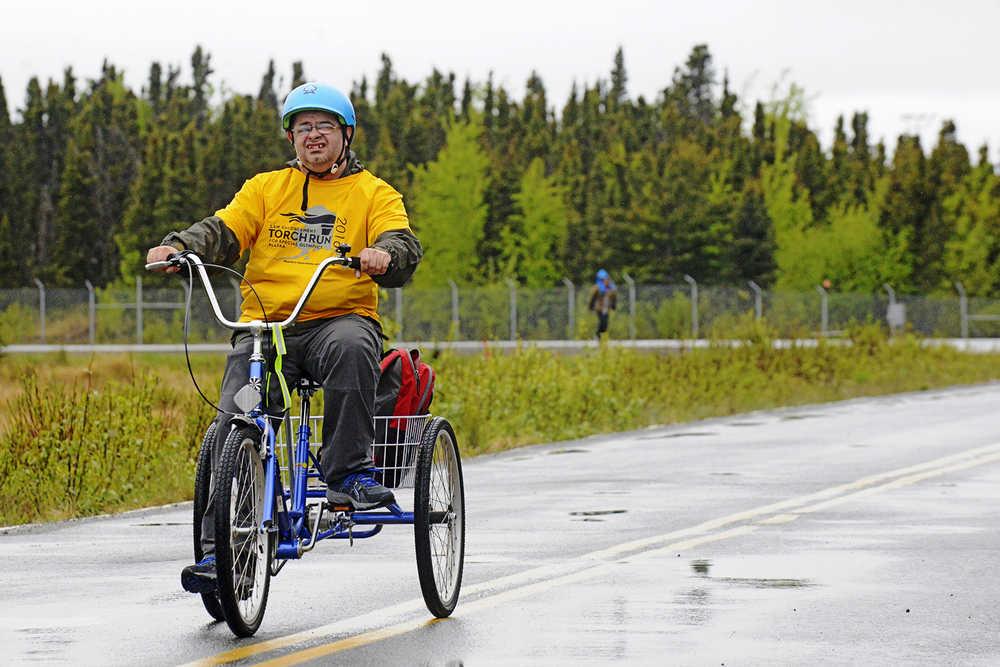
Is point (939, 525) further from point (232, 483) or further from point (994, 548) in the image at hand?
point (232, 483)

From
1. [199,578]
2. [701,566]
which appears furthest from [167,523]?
[199,578]

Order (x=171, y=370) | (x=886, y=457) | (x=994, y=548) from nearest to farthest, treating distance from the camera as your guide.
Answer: (x=994, y=548) → (x=886, y=457) → (x=171, y=370)

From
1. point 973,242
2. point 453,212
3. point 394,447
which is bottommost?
point 394,447

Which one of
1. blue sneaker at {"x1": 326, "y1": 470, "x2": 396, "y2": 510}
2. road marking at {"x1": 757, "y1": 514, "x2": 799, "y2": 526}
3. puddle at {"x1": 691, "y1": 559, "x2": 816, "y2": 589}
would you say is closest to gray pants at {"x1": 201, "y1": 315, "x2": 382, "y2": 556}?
blue sneaker at {"x1": 326, "y1": 470, "x2": 396, "y2": 510}

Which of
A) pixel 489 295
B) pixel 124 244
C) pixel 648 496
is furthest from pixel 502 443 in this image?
pixel 124 244

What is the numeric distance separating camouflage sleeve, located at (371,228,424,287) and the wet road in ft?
4.60

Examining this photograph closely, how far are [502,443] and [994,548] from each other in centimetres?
862

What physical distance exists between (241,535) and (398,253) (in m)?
1.31

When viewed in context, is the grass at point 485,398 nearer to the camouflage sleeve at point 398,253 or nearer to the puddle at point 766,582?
the puddle at point 766,582

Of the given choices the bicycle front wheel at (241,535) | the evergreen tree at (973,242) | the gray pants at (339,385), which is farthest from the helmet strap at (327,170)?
the evergreen tree at (973,242)

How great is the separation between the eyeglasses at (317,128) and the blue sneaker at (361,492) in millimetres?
1438

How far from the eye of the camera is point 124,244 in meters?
65.2

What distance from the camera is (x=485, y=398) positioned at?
2047 centimetres

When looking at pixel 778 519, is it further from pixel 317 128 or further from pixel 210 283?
pixel 210 283
